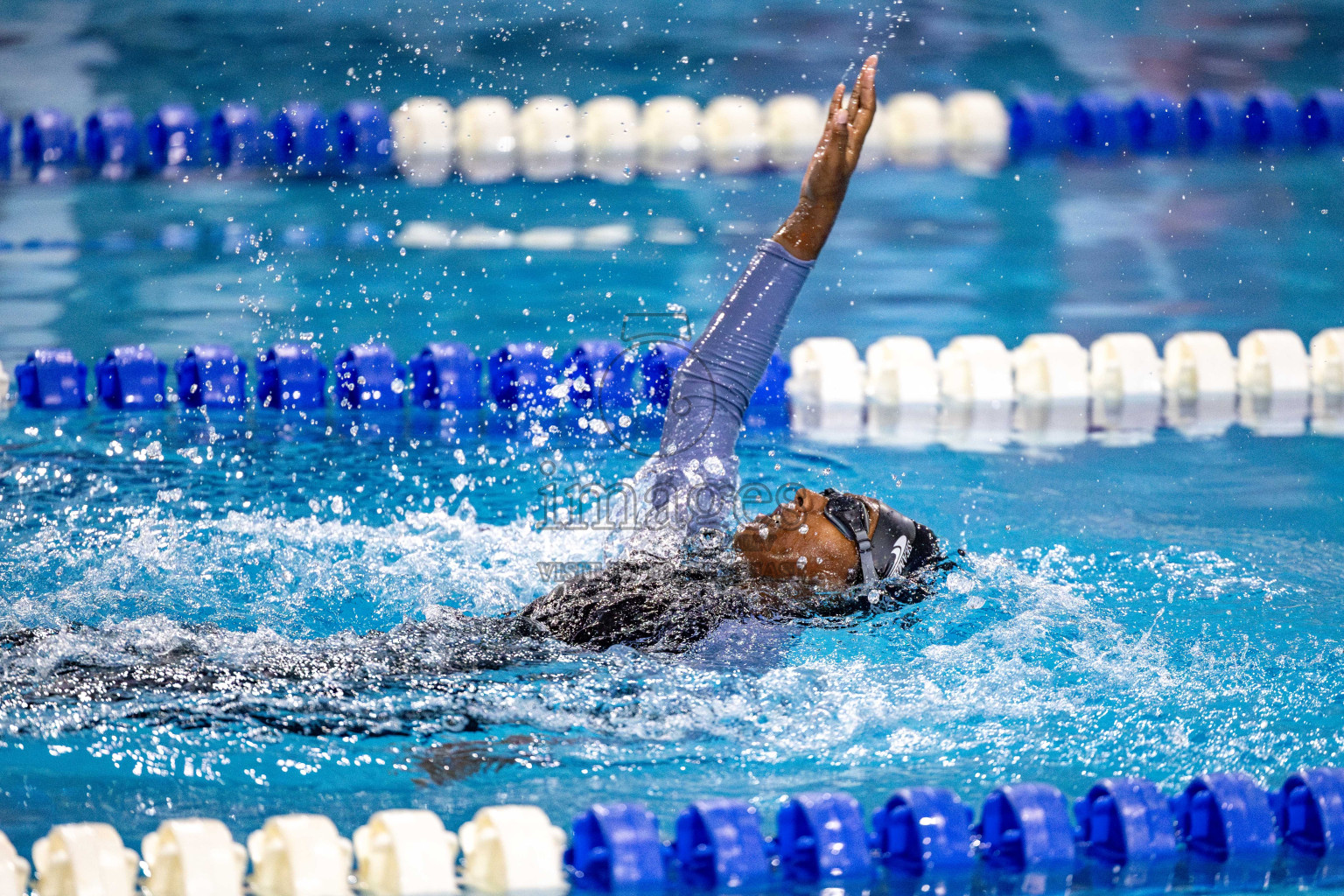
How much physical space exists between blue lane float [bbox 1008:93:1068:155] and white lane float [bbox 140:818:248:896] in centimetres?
551

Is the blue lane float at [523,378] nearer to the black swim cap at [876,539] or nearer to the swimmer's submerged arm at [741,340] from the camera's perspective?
the swimmer's submerged arm at [741,340]

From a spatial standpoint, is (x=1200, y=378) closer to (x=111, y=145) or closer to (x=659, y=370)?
(x=659, y=370)

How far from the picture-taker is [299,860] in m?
1.95

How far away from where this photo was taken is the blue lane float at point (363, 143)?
6176 mm

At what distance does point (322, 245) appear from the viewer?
5.56m

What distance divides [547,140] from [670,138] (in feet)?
1.89

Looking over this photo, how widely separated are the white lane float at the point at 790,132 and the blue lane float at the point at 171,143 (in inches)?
102

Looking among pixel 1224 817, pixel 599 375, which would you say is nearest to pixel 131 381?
pixel 599 375

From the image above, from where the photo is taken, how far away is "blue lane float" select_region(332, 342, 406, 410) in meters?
4.39

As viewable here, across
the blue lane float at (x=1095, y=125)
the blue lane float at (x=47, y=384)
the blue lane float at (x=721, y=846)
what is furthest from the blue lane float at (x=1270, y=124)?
the blue lane float at (x=721, y=846)

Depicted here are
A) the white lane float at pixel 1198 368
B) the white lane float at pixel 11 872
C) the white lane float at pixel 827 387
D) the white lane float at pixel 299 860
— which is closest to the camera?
the white lane float at pixel 11 872

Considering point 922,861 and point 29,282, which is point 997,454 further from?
point 29,282

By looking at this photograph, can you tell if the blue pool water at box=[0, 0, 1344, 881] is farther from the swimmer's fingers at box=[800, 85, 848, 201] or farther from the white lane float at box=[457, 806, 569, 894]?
the swimmer's fingers at box=[800, 85, 848, 201]

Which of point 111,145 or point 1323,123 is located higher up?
point 1323,123
